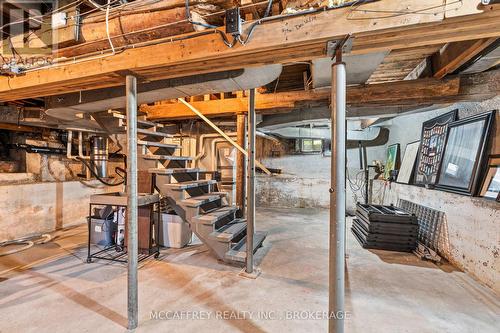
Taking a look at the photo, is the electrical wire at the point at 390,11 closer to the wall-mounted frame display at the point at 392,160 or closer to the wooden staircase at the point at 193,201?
the wooden staircase at the point at 193,201

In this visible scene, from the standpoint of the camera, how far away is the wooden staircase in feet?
Result: 8.85

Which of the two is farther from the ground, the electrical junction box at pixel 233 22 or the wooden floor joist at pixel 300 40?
the electrical junction box at pixel 233 22

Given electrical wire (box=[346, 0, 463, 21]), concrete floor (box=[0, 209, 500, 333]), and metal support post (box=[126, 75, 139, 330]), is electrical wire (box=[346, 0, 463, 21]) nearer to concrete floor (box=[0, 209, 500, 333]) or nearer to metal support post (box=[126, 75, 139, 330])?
metal support post (box=[126, 75, 139, 330])

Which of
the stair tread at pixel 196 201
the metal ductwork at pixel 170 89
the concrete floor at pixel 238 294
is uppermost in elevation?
the metal ductwork at pixel 170 89

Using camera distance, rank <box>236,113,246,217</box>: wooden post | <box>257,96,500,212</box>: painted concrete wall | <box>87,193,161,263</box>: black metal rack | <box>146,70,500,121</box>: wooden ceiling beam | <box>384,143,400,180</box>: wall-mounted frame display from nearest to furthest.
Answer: <box>146,70,500,121</box>: wooden ceiling beam → <box>87,193,161,263</box>: black metal rack → <box>236,113,246,217</box>: wooden post → <box>384,143,400,180</box>: wall-mounted frame display → <box>257,96,500,212</box>: painted concrete wall

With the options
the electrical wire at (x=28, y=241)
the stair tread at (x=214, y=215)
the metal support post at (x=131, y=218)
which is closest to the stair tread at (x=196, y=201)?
the stair tread at (x=214, y=215)

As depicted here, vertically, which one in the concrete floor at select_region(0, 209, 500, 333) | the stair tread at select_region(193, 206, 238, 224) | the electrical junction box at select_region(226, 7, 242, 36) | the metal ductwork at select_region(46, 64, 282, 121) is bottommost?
the concrete floor at select_region(0, 209, 500, 333)

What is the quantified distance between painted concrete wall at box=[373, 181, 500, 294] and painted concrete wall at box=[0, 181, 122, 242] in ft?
19.6

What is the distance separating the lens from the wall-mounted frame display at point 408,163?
4.07 meters

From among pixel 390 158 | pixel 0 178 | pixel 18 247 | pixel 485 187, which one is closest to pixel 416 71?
pixel 485 187

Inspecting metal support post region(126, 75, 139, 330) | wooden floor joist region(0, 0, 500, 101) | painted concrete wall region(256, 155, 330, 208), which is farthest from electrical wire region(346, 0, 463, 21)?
painted concrete wall region(256, 155, 330, 208)

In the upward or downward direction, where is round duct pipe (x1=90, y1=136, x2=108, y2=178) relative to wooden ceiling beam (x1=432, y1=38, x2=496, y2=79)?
downward

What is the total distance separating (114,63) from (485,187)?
370cm

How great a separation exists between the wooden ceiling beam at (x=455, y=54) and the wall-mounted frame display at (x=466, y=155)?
0.74 meters
